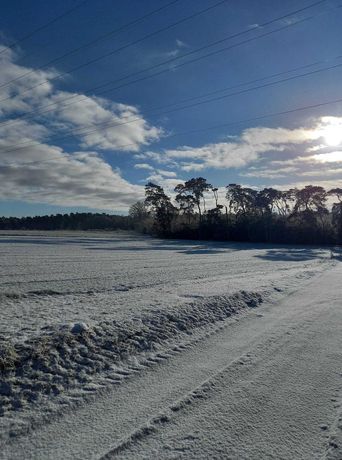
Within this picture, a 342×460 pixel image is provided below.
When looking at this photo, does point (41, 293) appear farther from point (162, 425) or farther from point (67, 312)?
point (162, 425)

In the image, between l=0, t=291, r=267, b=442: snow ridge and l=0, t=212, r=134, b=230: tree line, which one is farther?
l=0, t=212, r=134, b=230: tree line

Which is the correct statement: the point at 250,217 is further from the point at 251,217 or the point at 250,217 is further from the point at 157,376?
the point at 157,376

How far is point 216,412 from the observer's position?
12.1 feet

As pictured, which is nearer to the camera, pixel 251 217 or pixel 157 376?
pixel 157 376

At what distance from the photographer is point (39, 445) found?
310cm

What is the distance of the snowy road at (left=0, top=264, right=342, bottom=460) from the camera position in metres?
3.07

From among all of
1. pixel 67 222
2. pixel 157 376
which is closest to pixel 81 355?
pixel 157 376

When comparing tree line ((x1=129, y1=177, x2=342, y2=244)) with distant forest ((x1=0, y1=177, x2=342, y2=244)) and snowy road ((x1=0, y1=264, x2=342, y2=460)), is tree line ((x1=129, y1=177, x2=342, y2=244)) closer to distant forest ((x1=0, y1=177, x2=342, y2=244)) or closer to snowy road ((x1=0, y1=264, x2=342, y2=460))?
distant forest ((x1=0, y1=177, x2=342, y2=244))

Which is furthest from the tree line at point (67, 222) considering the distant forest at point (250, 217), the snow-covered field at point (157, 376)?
the snow-covered field at point (157, 376)

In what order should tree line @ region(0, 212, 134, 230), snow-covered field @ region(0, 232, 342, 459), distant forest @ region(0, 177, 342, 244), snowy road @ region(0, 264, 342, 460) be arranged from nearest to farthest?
snowy road @ region(0, 264, 342, 460)
snow-covered field @ region(0, 232, 342, 459)
distant forest @ region(0, 177, 342, 244)
tree line @ region(0, 212, 134, 230)

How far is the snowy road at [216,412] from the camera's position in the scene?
3068 mm

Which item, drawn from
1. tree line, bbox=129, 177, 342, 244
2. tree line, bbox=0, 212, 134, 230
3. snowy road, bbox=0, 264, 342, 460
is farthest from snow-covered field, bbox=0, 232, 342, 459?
tree line, bbox=0, 212, 134, 230

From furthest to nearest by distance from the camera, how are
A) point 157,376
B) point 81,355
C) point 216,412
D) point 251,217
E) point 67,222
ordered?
1. point 67,222
2. point 251,217
3. point 81,355
4. point 157,376
5. point 216,412

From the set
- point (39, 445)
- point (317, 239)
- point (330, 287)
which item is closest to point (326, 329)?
point (39, 445)
